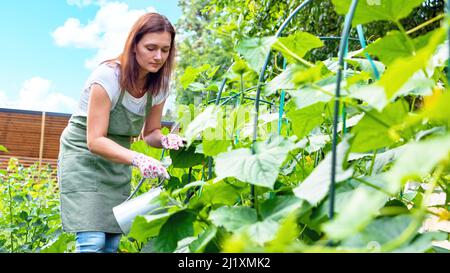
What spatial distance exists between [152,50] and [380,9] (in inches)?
45.5

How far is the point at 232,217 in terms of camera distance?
704 mm

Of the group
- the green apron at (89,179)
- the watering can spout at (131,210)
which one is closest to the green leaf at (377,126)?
the watering can spout at (131,210)

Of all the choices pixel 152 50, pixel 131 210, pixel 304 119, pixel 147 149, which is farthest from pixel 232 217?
pixel 147 149

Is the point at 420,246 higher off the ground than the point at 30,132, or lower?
higher

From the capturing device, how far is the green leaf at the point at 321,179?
0.59 m

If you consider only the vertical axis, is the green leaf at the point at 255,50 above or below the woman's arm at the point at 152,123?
above

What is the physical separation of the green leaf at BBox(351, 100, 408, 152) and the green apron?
4.29 ft

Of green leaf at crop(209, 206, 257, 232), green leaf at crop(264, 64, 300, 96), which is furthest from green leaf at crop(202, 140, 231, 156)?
green leaf at crop(209, 206, 257, 232)

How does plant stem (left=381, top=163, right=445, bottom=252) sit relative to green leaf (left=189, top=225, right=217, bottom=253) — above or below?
above

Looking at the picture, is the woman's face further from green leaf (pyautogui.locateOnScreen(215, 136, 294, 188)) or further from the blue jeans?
green leaf (pyautogui.locateOnScreen(215, 136, 294, 188))

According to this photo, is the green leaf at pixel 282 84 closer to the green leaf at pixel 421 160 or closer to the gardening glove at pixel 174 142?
the green leaf at pixel 421 160

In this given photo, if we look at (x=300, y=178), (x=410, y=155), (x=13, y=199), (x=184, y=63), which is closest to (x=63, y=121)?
(x=13, y=199)

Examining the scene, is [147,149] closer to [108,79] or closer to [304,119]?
[108,79]

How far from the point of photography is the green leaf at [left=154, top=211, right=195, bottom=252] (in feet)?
2.74
